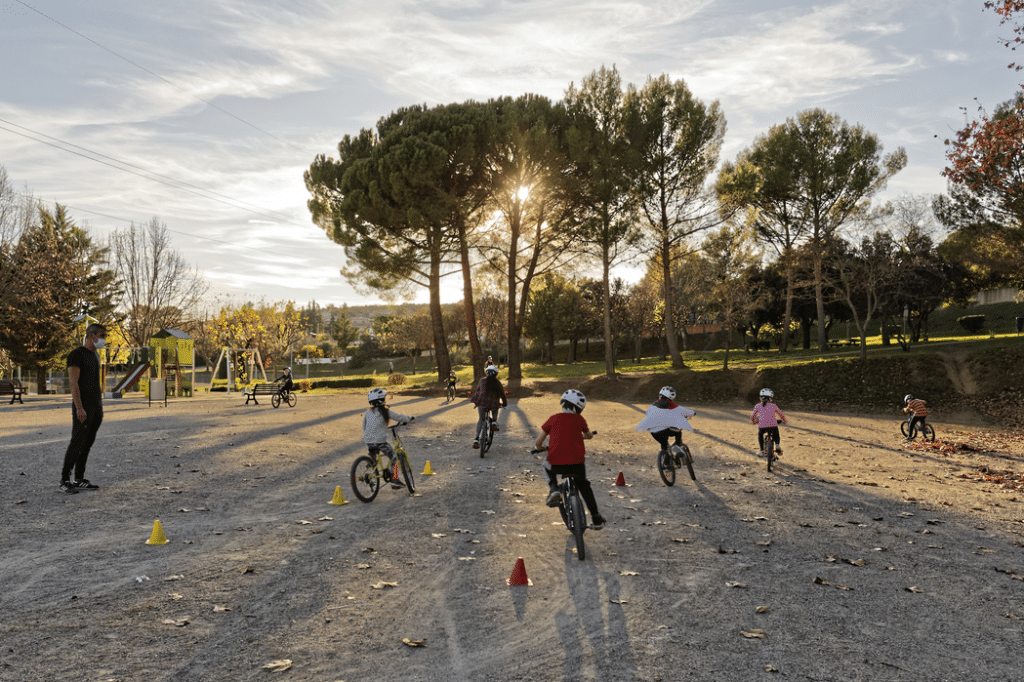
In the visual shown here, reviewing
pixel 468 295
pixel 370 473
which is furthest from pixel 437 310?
pixel 370 473

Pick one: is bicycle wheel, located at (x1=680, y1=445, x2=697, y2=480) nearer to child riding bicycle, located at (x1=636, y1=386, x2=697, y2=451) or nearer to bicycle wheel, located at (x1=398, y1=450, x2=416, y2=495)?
child riding bicycle, located at (x1=636, y1=386, x2=697, y2=451)

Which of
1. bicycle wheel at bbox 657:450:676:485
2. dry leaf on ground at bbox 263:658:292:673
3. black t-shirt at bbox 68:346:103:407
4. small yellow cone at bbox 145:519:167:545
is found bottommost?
bicycle wheel at bbox 657:450:676:485

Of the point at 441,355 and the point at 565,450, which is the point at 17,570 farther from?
the point at 441,355

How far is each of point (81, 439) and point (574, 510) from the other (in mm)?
7588

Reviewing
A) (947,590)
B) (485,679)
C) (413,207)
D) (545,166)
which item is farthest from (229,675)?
(545,166)

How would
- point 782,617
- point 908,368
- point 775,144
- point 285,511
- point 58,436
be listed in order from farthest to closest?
point 775,144, point 908,368, point 58,436, point 285,511, point 782,617

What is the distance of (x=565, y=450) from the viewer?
6.81 m

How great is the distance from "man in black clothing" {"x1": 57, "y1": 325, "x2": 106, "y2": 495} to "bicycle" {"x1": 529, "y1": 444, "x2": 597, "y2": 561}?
6.92 m

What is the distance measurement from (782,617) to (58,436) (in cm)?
1807

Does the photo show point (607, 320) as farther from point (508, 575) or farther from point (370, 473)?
point (508, 575)

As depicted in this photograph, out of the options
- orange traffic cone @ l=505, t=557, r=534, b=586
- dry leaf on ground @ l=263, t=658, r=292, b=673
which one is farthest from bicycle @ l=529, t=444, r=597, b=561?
dry leaf on ground @ l=263, t=658, r=292, b=673

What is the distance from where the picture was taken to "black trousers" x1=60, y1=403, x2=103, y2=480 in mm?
9203

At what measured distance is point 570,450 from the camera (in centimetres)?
680

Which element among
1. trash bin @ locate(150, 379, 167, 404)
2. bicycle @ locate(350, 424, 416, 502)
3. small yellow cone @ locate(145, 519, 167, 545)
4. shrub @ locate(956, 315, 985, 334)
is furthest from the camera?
shrub @ locate(956, 315, 985, 334)
